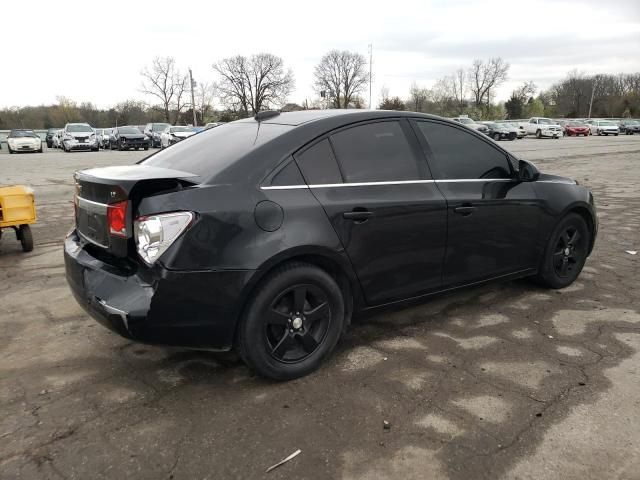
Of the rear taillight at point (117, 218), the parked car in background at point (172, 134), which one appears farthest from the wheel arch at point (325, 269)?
the parked car in background at point (172, 134)

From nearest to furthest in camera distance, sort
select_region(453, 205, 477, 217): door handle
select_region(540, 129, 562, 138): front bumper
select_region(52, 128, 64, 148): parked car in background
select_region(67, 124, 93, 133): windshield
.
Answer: select_region(453, 205, 477, 217): door handle, select_region(67, 124, 93, 133): windshield, select_region(52, 128, 64, 148): parked car in background, select_region(540, 129, 562, 138): front bumper

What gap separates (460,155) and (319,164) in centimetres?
126

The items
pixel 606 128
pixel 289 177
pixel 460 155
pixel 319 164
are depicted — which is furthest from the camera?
pixel 606 128

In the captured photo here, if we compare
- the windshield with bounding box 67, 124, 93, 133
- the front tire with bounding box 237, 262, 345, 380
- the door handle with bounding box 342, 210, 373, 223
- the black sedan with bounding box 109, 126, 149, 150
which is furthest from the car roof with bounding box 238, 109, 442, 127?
the windshield with bounding box 67, 124, 93, 133


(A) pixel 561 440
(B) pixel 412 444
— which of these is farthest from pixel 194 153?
(A) pixel 561 440

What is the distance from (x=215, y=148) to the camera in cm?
327

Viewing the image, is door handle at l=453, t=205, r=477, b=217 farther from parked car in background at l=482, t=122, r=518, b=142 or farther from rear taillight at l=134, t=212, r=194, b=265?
parked car in background at l=482, t=122, r=518, b=142

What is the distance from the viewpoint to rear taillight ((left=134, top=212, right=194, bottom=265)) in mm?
2615

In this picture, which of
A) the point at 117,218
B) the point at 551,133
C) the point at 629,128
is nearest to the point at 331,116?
the point at 117,218

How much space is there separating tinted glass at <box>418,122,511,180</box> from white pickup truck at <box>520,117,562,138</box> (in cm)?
4318

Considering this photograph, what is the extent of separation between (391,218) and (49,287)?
335 cm

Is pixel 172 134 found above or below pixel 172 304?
above

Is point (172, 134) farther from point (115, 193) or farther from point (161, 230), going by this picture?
point (161, 230)

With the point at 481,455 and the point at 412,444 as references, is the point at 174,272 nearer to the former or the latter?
the point at 412,444
